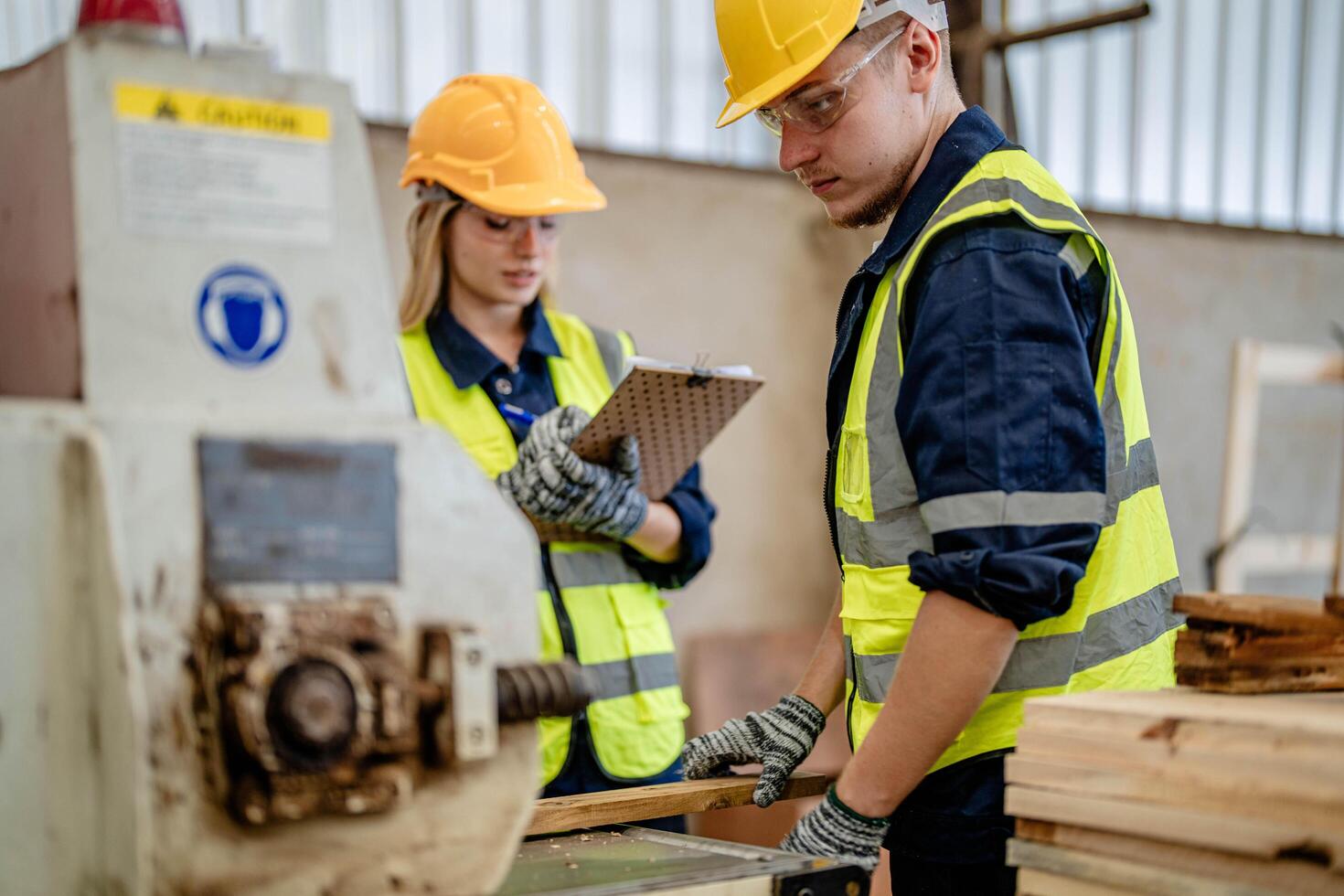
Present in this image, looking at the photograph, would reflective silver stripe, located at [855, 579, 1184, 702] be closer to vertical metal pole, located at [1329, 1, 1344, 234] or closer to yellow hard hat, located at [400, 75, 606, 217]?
yellow hard hat, located at [400, 75, 606, 217]

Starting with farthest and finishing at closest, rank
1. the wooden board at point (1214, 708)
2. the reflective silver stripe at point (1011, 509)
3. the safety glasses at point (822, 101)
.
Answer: the safety glasses at point (822, 101)
the reflective silver stripe at point (1011, 509)
the wooden board at point (1214, 708)

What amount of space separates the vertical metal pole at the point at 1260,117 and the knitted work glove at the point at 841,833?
412cm

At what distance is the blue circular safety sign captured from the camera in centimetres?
94

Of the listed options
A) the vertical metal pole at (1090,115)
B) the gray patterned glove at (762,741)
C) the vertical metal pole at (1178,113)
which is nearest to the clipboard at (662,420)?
the gray patterned glove at (762,741)

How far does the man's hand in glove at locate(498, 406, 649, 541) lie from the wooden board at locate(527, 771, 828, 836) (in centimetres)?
53

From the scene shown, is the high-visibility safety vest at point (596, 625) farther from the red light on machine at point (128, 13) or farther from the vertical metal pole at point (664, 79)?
the vertical metal pole at point (664, 79)

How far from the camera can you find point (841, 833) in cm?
131

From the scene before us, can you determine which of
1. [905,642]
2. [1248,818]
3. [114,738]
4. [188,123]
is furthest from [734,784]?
[188,123]

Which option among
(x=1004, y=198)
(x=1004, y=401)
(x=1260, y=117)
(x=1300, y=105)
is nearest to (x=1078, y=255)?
(x=1004, y=198)

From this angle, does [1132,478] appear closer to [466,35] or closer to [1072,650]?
[1072,650]

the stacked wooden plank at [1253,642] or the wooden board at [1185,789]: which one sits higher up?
the stacked wooden plank at [1253,642]

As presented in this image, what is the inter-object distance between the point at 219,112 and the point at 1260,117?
465 cm

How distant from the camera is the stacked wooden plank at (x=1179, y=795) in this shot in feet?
3.00

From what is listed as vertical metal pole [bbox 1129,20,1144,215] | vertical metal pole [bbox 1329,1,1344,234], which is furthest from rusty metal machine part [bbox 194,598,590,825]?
vertical metal pole [bbox 1329,1,1344,234]
